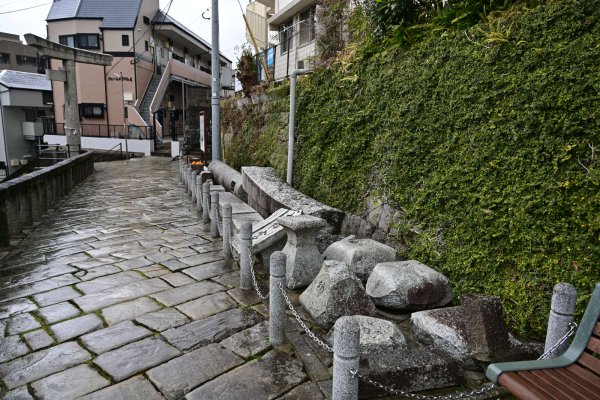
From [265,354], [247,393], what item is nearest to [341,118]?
[265,354]

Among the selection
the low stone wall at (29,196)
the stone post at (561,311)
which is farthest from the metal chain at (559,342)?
the low stone wall at (29,196)

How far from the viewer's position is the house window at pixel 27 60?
39875 mm

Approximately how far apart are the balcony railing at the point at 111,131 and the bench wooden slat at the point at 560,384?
27001mm

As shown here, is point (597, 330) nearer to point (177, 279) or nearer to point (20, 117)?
point (177, 279)

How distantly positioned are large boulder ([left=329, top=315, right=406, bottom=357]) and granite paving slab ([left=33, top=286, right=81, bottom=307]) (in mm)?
3544

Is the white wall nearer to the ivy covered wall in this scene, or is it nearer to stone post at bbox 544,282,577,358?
the ivy covered wall

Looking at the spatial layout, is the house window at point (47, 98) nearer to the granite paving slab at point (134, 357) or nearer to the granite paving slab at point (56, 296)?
the granite paving slab at point (56, 296)

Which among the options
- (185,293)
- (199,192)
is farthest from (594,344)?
(199,192)

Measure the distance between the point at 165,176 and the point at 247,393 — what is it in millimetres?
14066

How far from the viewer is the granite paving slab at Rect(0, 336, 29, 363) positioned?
340 centimetres

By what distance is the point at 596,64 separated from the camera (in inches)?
134

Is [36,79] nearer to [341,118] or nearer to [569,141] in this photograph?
[341,118]

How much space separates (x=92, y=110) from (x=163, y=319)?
29.3 metres

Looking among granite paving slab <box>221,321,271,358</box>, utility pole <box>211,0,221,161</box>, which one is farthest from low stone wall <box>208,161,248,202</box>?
granite paving slab <box>221,321,271,358</box>
